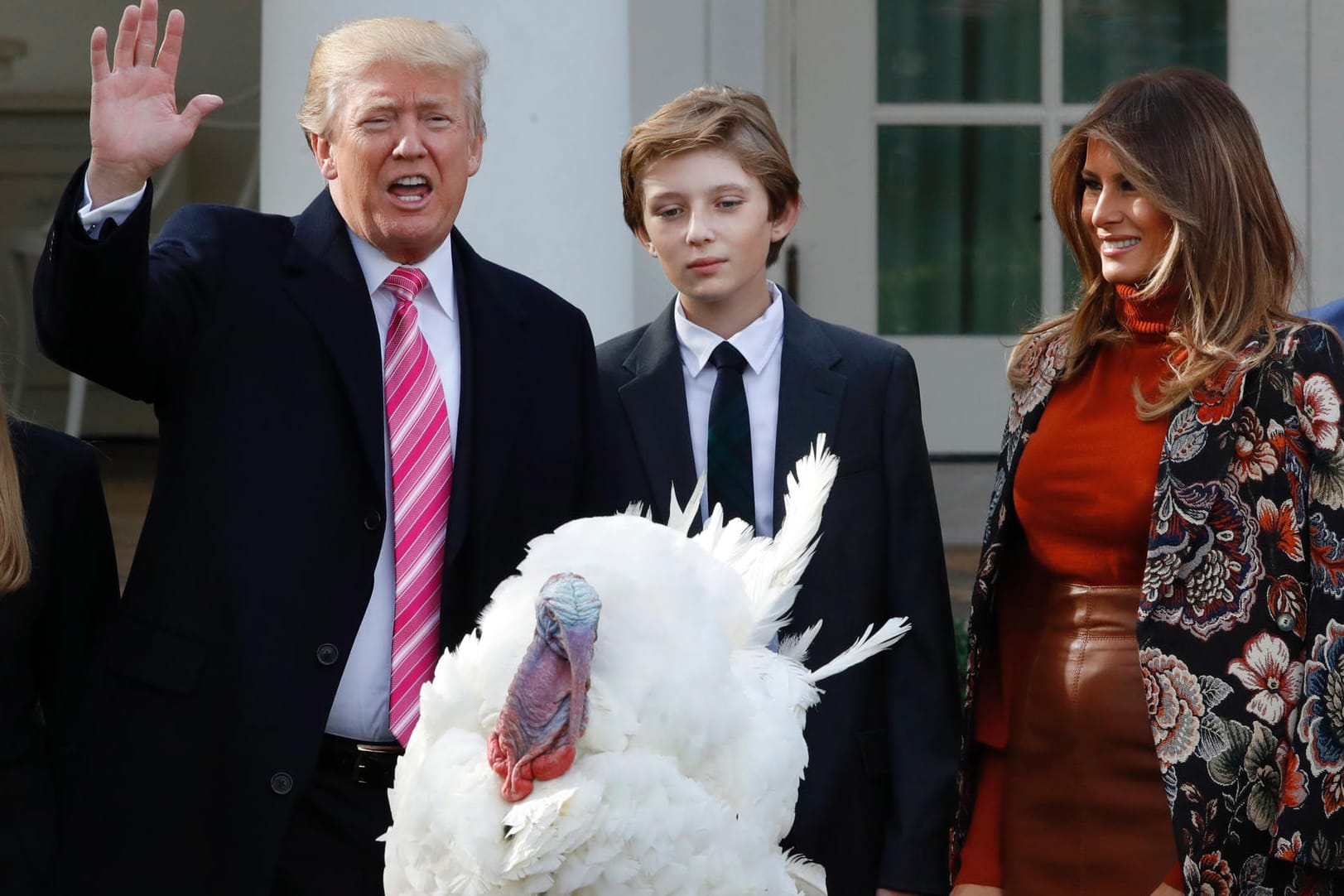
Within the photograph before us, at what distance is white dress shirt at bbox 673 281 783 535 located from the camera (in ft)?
10.2

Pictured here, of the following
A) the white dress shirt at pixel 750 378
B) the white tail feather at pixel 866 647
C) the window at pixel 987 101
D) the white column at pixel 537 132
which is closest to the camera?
the white tail feather at pixel 866 647

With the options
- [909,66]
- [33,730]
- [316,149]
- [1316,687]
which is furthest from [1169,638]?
[909,66]

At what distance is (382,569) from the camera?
265cm

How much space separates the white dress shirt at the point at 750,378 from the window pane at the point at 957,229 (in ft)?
13.1

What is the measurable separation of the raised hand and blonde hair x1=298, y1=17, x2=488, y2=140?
10.8 inches

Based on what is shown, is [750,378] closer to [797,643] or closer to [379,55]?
[797,643]

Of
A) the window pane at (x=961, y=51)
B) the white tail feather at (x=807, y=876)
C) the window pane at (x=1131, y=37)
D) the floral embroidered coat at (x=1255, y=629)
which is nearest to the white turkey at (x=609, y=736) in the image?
the white tail feather at (x=807, y=876)

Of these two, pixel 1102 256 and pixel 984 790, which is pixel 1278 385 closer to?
pixel 1102 256

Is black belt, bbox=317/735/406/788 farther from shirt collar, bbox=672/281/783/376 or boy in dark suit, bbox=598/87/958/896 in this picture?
shirt collar, bbox=672/281/783/376

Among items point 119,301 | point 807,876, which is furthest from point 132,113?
point 807,876

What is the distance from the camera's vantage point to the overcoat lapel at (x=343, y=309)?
2.63 metres

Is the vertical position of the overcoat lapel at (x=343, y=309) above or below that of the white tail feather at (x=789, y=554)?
above

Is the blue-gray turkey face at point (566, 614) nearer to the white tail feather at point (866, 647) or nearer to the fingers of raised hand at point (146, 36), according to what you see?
the white tail feather at point (866, 647)

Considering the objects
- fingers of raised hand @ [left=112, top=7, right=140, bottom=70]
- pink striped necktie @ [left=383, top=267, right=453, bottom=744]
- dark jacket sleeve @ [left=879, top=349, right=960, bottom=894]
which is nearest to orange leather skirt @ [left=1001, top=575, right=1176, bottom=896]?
dark jacket sleeve @ [left=879, top=349, right=960, bottom=894]
